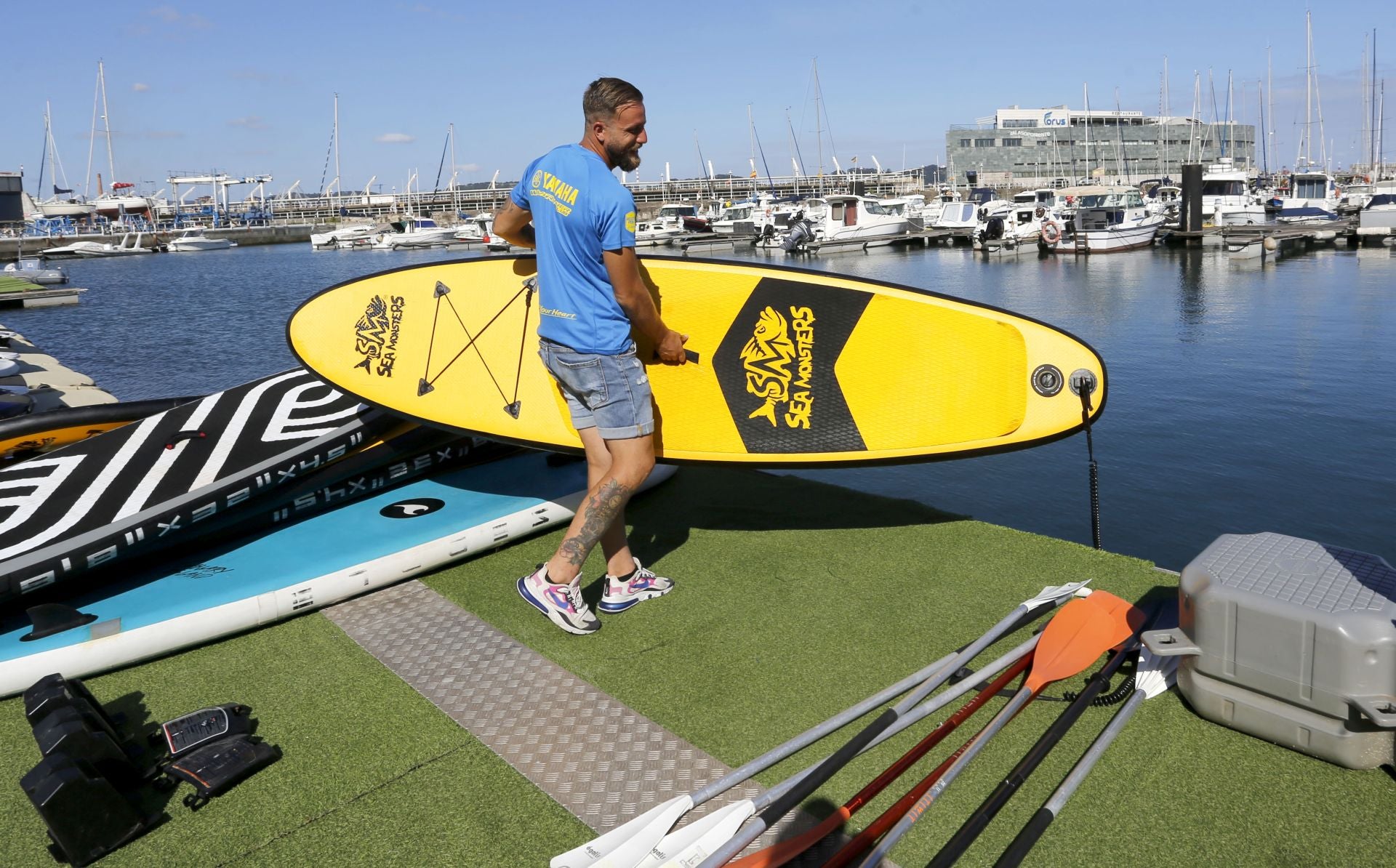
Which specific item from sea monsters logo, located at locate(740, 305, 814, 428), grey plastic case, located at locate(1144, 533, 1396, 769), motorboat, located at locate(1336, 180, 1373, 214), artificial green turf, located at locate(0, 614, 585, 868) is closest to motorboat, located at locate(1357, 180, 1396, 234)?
motorboat, located at locate(1336, 180, 1373, 214)

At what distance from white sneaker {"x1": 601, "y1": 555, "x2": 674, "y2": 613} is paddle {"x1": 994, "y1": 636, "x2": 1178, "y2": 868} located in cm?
186

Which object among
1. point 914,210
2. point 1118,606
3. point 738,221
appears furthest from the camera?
point 914,210

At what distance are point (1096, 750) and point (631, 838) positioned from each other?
1339 mm

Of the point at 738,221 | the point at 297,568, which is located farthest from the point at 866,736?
the point at 738,221

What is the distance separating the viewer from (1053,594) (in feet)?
12.0

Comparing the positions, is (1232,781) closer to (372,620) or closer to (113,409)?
(372,620)


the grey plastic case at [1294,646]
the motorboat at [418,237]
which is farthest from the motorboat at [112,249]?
the grey plastic case at [1294,646]

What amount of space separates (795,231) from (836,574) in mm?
39077

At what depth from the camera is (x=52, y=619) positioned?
3578 millimetres

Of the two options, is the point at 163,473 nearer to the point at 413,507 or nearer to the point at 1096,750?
the point at 413,507

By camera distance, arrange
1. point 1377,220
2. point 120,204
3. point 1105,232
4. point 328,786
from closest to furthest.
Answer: point 328,786 < point 1377,220 < point 1105,232 < point 120,204

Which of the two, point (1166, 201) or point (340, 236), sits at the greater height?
point (340, 236)

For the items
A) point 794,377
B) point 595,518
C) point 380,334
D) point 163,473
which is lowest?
point 595,518

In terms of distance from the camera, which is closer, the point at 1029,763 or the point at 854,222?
the point at 1029,763
